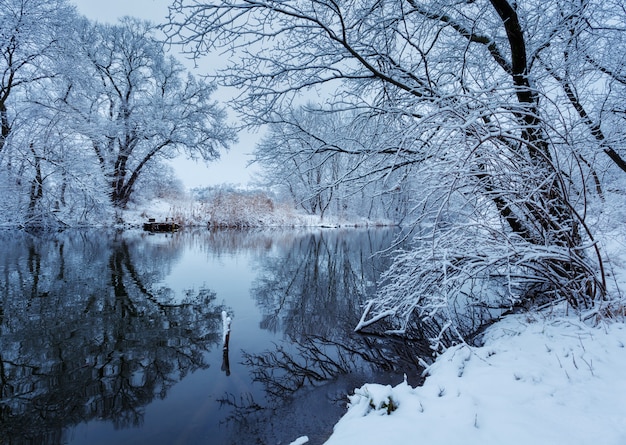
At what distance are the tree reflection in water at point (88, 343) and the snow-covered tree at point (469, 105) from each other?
8.00 feet

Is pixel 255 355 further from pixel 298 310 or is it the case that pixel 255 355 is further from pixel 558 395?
pixel 558 395

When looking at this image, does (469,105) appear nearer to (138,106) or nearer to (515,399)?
(515,399)

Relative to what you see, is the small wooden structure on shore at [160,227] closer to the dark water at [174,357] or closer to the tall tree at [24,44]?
the tall tree at [24,44]

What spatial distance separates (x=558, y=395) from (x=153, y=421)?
2.87 meters

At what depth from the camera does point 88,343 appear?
11.5 feet

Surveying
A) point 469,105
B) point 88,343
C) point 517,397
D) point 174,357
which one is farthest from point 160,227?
point 517,397

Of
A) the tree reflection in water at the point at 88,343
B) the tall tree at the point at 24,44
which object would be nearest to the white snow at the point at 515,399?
the tree reflection in water at the point at 88,343

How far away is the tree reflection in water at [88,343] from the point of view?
2.47 m

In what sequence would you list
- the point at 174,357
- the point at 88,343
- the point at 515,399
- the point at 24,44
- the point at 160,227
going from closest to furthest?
the point at 515,399, the point at 174,357, the point at 88,343, the point at 24,44, the point at 160,227

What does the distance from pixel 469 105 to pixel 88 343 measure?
15.3 feet

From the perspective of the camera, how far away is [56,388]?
2695 millimetres

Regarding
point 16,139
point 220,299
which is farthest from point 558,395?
point 16,139

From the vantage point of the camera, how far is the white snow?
1.60 m

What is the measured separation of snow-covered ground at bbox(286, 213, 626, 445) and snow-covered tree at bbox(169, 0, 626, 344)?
1.64 feet
